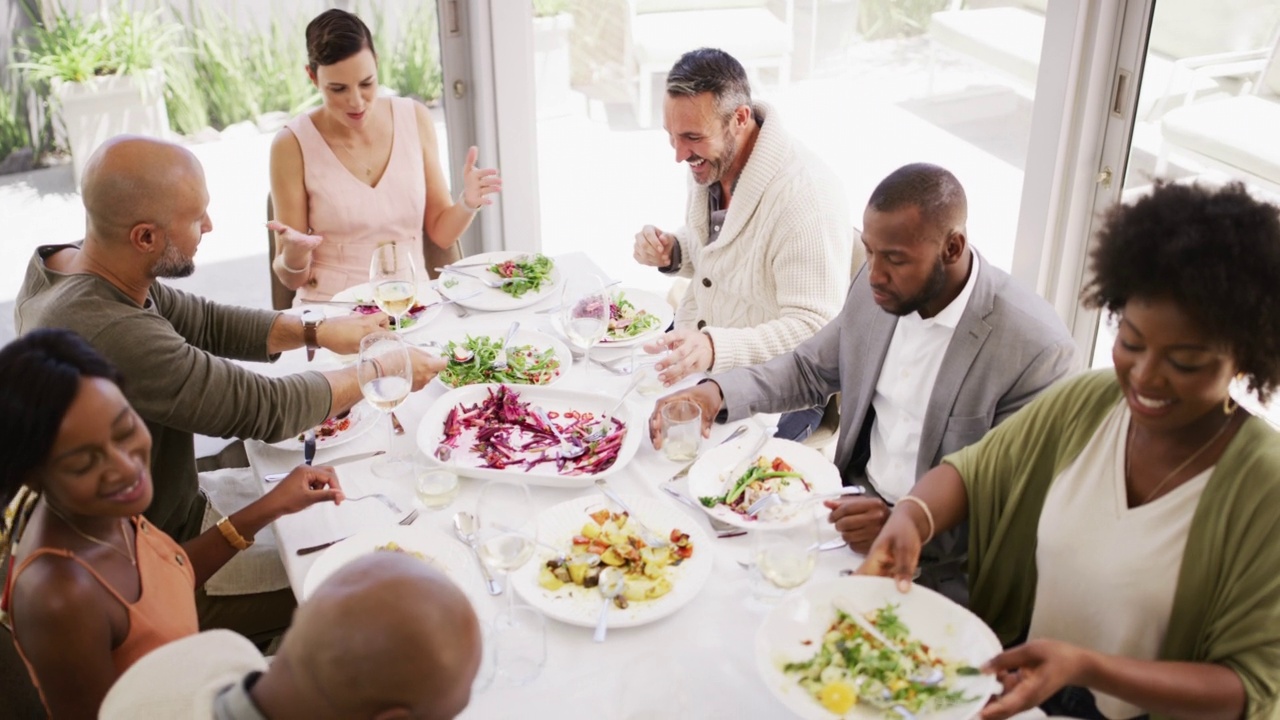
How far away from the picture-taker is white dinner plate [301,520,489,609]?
1991 mm

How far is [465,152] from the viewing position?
191 inches

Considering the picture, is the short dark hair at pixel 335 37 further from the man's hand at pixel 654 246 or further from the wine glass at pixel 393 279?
→ the man's hand at pixel 654 246

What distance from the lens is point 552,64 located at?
4879 mm

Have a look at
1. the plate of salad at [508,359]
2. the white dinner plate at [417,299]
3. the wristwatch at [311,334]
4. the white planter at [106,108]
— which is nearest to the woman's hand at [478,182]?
the white dinner plate at [417,299]

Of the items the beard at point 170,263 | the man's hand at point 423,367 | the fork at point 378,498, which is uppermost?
the beard at point 170,263

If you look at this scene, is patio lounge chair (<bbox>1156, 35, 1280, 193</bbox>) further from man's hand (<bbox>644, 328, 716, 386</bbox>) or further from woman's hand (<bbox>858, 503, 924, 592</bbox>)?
woman's hand (<bbox>858, 503, 924, 592</bbox>)

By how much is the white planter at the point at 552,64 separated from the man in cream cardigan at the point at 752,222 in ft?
5.92

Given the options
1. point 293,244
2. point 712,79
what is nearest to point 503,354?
point 293,244

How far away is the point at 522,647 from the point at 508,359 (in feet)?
3.65

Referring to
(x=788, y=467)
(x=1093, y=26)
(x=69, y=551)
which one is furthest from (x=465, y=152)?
(x=69, y=551)

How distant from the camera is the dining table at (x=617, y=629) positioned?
68.6 inches

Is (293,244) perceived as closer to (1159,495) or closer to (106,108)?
(106,108)

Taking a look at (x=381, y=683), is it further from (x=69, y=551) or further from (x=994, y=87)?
(x=994, y=87)

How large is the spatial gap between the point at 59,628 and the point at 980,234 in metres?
3.85
